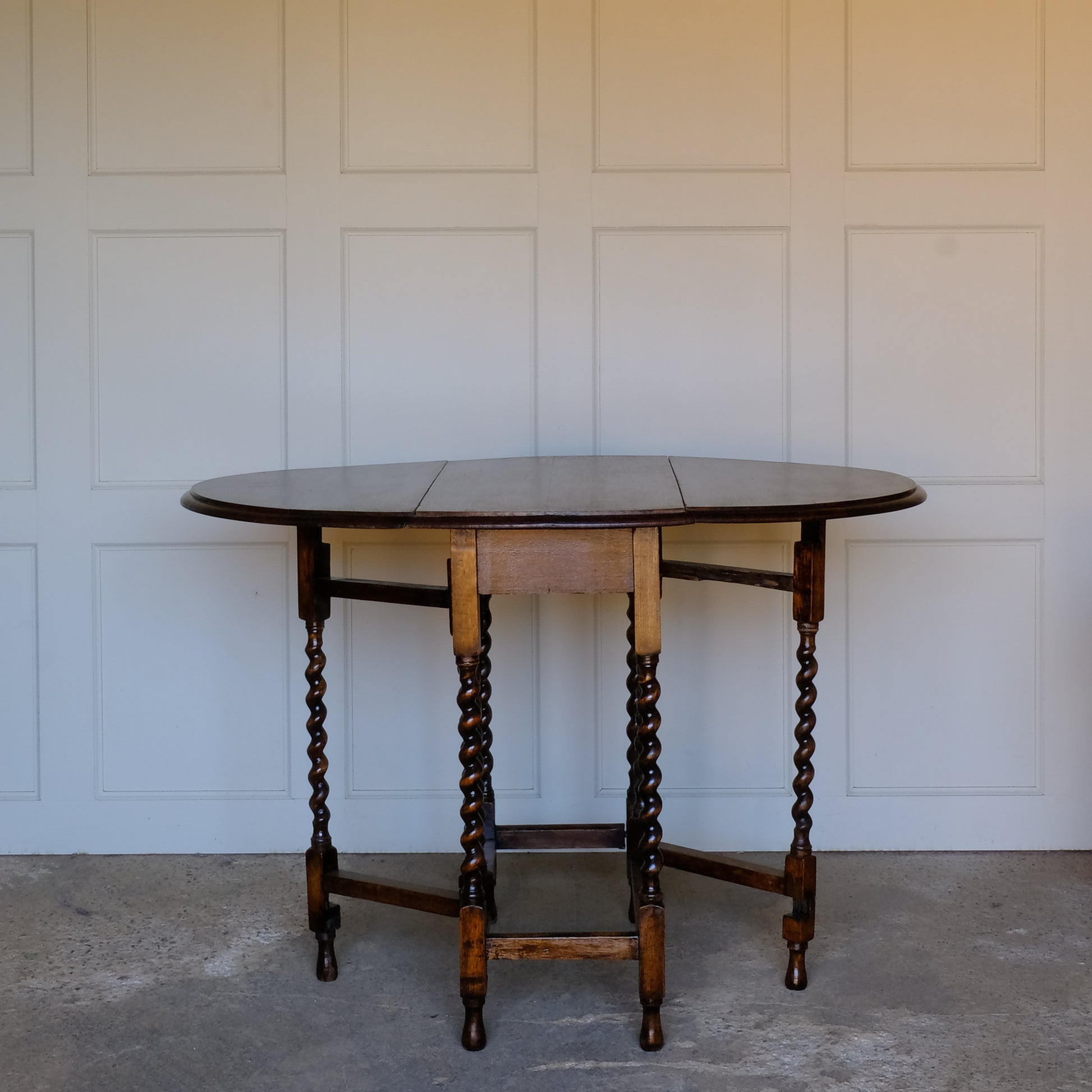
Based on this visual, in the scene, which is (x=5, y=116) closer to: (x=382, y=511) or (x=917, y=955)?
(x=382, y=511)

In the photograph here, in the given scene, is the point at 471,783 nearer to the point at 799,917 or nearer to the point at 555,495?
the point at 555,495

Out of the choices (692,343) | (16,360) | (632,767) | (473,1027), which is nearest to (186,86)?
(16,360)

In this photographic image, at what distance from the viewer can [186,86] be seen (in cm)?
320

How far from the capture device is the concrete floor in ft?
7.25

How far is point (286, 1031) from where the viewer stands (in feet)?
7.74

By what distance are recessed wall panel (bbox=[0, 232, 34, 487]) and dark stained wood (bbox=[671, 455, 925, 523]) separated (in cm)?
187

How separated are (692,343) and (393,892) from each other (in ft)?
5.51

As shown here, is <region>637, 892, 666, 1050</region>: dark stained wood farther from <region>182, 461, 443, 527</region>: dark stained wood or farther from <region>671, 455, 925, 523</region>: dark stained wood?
<region>182, 461, 443, 527</region>: dark stained wood

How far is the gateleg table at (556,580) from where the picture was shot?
2088mm

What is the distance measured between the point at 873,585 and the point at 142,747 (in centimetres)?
216

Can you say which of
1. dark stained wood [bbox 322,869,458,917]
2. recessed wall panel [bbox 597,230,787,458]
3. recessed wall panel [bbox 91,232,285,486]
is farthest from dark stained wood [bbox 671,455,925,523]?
recessed wall panel [bbox 91,232,285,486]

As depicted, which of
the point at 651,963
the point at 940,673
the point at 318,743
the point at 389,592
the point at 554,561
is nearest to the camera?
the point at 554,561

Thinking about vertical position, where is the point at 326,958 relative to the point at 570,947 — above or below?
below

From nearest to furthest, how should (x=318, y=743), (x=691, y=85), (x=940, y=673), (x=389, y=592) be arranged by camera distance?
(x=389, y=592), (x=318, y=743), (x=691, y=85), (x=940, y=673)
